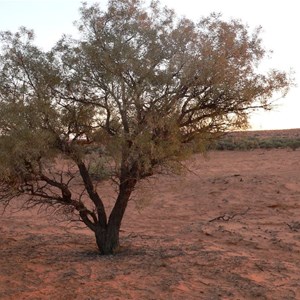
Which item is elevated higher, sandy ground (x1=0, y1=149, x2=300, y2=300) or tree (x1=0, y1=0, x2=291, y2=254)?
tree (x1=0, y1=0, x2=291, y2=254)

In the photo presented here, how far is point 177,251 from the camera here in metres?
9.88

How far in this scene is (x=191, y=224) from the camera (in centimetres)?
1337

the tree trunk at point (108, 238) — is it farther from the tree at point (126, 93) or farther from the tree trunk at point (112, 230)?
the tree at point (126, 93)

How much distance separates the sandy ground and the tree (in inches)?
44.3

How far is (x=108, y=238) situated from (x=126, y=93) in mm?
3076

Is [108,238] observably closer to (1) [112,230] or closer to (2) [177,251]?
(1) [112,230]

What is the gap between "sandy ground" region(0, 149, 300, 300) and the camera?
7.75 metres

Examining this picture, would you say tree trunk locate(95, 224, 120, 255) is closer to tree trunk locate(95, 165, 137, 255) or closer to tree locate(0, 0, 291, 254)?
tree trunk locate(95, 165, 137, 255)

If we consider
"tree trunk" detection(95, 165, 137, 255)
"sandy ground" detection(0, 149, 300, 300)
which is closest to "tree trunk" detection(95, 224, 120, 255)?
"tree trunk" detection(95, 165, 137, 255)

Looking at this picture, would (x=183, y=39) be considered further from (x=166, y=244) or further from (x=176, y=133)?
(x=166, y=244)

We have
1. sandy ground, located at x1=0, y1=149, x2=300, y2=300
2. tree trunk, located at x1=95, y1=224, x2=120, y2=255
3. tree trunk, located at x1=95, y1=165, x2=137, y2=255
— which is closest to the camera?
sandy ground, located at x1=0, y1=149, x2=300, y2=300

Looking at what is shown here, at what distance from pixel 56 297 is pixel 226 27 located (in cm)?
522

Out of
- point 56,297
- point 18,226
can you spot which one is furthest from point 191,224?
point 56,297

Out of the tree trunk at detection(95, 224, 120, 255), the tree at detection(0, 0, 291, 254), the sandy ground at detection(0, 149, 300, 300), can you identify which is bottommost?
the sandy ground at detection(0, 149, 300, 300)
